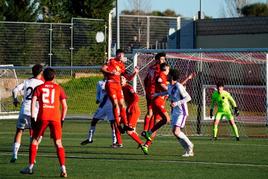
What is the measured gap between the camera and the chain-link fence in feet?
169

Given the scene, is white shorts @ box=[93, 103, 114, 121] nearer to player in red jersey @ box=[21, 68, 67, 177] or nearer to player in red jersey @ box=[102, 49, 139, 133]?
player in red jersey @ box=[102, 49, 139, 133]

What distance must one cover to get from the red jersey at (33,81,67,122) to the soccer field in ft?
3.49

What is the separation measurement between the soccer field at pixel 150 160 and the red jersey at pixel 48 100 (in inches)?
41.9

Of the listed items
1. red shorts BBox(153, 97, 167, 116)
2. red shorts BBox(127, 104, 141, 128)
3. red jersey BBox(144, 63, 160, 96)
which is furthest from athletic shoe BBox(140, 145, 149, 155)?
red shorts BBox(127, 104, 141, 128)

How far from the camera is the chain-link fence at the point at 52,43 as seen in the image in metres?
51.6

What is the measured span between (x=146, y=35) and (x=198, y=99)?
27758 millimetres

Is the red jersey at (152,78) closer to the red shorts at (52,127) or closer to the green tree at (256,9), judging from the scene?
the red shorts at (52,127)

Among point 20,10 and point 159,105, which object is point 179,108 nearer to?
point 159,105

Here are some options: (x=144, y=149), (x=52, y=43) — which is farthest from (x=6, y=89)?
(x=144, y=149)

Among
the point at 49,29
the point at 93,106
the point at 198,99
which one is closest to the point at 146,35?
the point at 49,29

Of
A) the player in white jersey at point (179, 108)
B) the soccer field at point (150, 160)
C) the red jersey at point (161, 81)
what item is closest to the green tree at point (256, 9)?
the soccer field at point (150, 160)

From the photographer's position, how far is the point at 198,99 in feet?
99.1

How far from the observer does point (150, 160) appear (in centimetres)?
1753

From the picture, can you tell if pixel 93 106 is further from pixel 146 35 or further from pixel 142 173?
pixel 142 173
